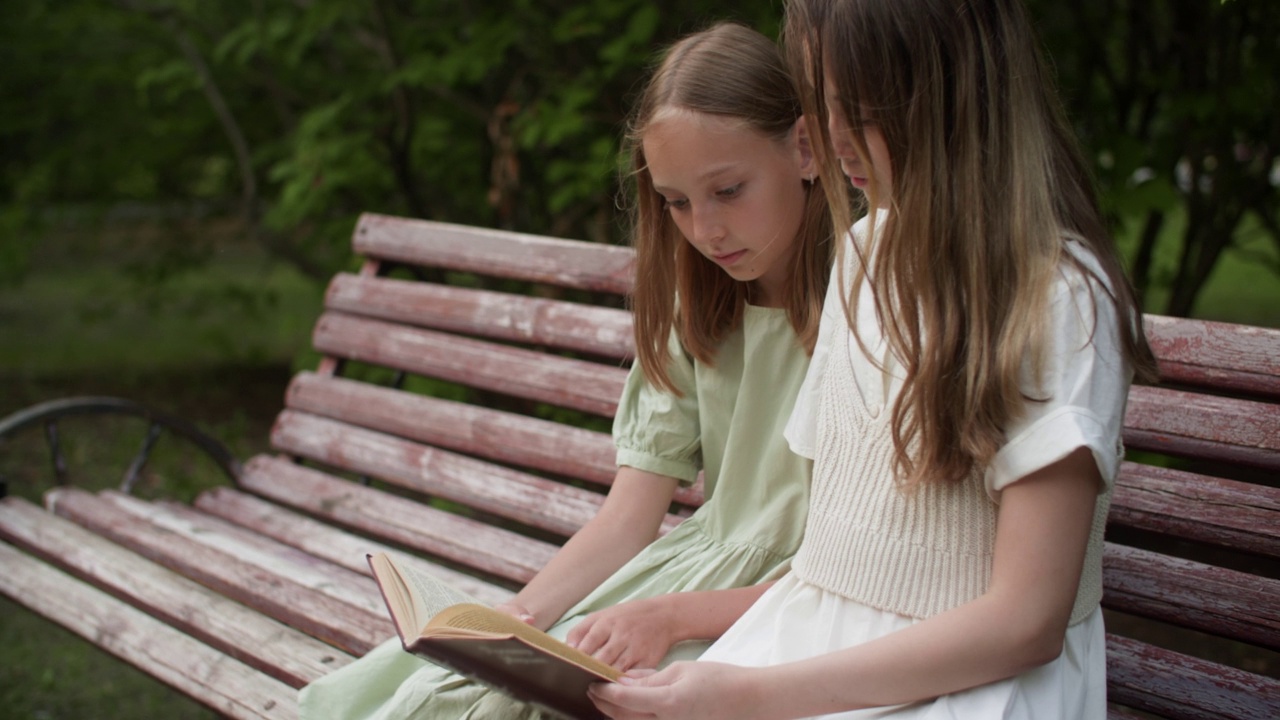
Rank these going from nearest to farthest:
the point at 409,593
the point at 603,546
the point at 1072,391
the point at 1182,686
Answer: the point at 1072,391, the point at 409,593, the point at 1182,686, the point at 603,546

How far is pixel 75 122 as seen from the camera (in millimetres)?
6395

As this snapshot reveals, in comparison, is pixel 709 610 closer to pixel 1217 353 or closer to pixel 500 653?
pixel 500 653

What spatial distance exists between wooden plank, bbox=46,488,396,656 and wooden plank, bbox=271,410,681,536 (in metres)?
0.51

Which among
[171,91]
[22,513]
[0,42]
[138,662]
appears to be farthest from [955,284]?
[0,42]

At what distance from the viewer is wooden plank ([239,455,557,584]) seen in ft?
9.30

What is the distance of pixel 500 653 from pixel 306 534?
1961 mm

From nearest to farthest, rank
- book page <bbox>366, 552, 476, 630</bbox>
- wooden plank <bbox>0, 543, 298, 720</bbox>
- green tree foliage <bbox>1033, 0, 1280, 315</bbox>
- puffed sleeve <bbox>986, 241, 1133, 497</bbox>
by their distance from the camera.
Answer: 1. puffed sleeve <bbox>986, 241, 1133, 497</bbox>
2. book page <bbox>366, 552, 476, 630</bbox>
3. wooden plank <bbox>0, 543, 298, 720</bbox>
4. green tree foliage <bbox>1033, 0, 1280, 315</bbox>

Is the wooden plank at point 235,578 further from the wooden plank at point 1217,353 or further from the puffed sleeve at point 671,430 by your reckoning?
the wooden plank at point 1217,353

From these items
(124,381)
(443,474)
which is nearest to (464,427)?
(443,474)

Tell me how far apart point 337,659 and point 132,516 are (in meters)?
1.23

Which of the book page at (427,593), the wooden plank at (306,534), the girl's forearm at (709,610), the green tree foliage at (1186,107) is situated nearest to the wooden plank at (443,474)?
the wooden plank at (306,534)

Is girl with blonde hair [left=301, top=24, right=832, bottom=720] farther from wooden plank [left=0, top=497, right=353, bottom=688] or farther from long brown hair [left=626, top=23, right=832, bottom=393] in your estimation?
wooden plank [left=0, top=497, right=353, bottom=688]

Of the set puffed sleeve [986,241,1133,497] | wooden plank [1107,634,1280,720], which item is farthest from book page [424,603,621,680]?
wooden plank [1107,634,1280,720]

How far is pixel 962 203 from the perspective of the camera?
141 centimetres
